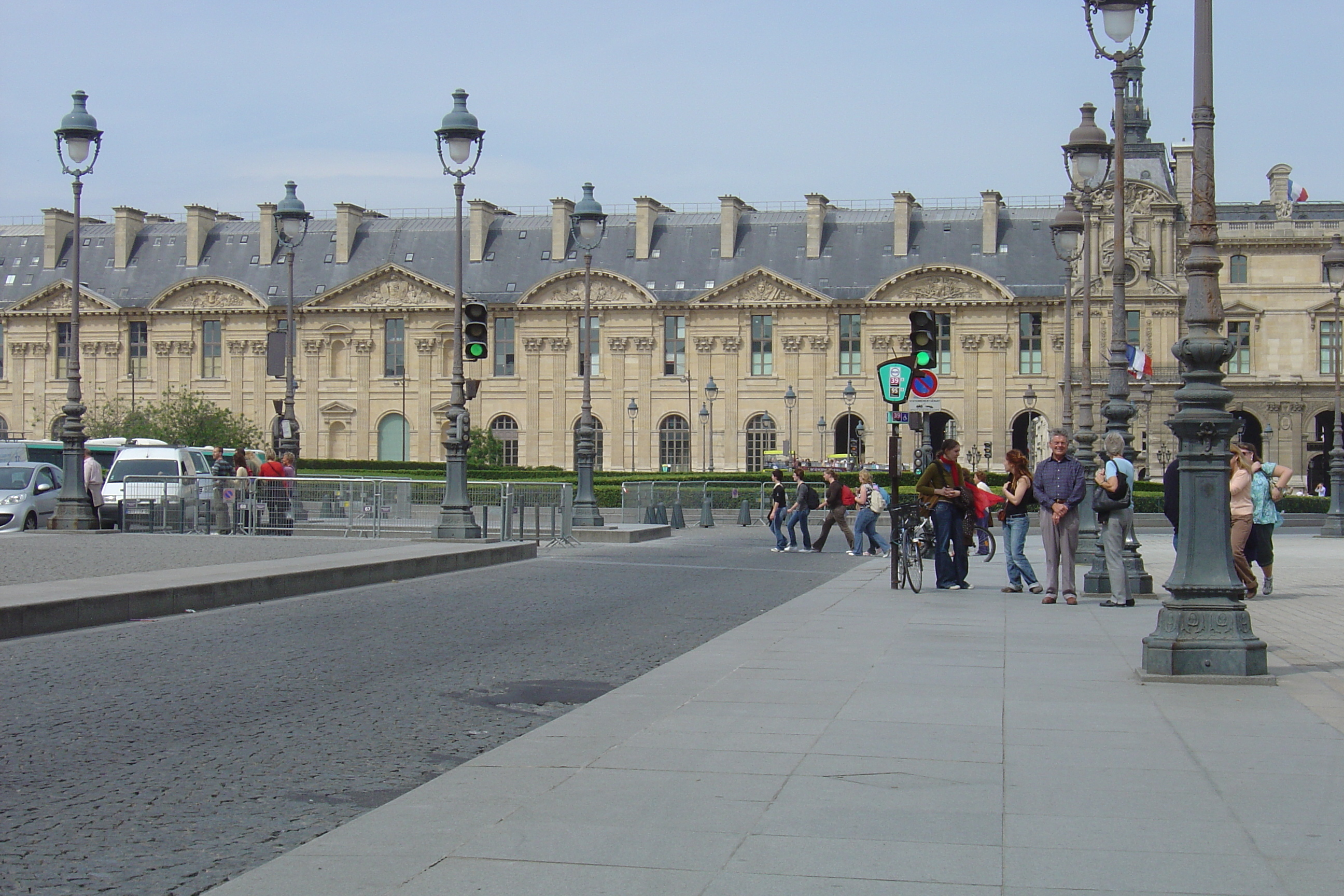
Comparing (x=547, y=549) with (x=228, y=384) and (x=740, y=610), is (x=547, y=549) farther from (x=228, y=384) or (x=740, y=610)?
(x=228, y=384)

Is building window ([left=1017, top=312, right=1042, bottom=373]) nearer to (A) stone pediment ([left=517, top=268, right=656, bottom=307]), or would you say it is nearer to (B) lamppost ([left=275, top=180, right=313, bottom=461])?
(A) stone pediment ([left=517, top=268, right=656, bottom=307])

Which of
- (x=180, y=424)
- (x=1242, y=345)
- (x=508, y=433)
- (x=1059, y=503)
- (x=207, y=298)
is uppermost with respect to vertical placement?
(x=207, y=298)

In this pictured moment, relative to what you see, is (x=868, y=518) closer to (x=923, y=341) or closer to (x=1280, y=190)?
(x=923, y=341)

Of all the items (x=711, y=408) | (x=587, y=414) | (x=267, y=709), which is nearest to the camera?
(x=267, y=709)

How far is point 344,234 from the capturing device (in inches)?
3223

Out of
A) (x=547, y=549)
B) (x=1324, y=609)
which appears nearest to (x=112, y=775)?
(x=1324, y=609)

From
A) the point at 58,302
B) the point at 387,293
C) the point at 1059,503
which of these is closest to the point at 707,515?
the point at 1059,503

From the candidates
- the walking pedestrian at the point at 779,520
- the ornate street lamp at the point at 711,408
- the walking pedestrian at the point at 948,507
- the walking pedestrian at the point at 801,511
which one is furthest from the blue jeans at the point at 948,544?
the ornate street lamp at the point at 711,408

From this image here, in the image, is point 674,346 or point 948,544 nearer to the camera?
point 948,544

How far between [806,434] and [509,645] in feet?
213

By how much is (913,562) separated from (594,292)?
199 ft

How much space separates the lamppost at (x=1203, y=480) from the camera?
377 inches

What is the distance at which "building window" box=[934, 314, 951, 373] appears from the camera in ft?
248

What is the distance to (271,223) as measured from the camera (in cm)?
8156
